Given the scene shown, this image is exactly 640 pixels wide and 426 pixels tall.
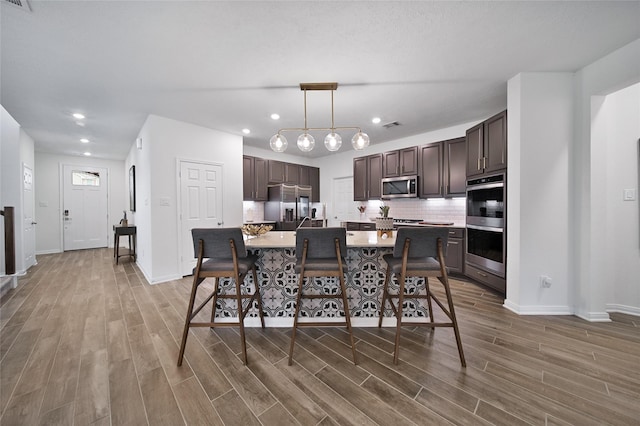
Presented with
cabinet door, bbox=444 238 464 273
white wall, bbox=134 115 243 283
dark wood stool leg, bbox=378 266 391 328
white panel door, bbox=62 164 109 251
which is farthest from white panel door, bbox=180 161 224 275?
white panel door, bbox=62 164 109 251

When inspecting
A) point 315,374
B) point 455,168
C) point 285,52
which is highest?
point 285,52

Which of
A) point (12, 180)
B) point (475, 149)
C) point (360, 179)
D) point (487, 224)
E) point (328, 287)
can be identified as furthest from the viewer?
point (360, 179)

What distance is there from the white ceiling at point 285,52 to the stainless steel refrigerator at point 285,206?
205 centimetres

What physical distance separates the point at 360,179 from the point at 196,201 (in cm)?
349

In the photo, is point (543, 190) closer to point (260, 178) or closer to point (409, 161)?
point (409, 161)

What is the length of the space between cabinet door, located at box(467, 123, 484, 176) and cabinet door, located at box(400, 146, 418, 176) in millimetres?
1081

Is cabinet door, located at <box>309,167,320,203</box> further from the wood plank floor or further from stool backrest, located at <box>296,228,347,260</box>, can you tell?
stool backrest, located at <box>296,228,347,260</box>

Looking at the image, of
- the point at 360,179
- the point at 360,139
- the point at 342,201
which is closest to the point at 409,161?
the point at 360,179

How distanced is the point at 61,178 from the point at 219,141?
5255 millimetres

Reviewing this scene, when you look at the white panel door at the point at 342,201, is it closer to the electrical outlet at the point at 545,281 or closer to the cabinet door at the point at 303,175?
the cabinet door at the point at 303,175

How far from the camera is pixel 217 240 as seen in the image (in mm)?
1827

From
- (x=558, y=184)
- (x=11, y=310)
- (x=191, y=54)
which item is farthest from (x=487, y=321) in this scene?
(x=11, y=310)

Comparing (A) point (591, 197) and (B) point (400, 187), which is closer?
(A) point (591, 197)

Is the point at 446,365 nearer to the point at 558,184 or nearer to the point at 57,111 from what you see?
the point at 558,184
